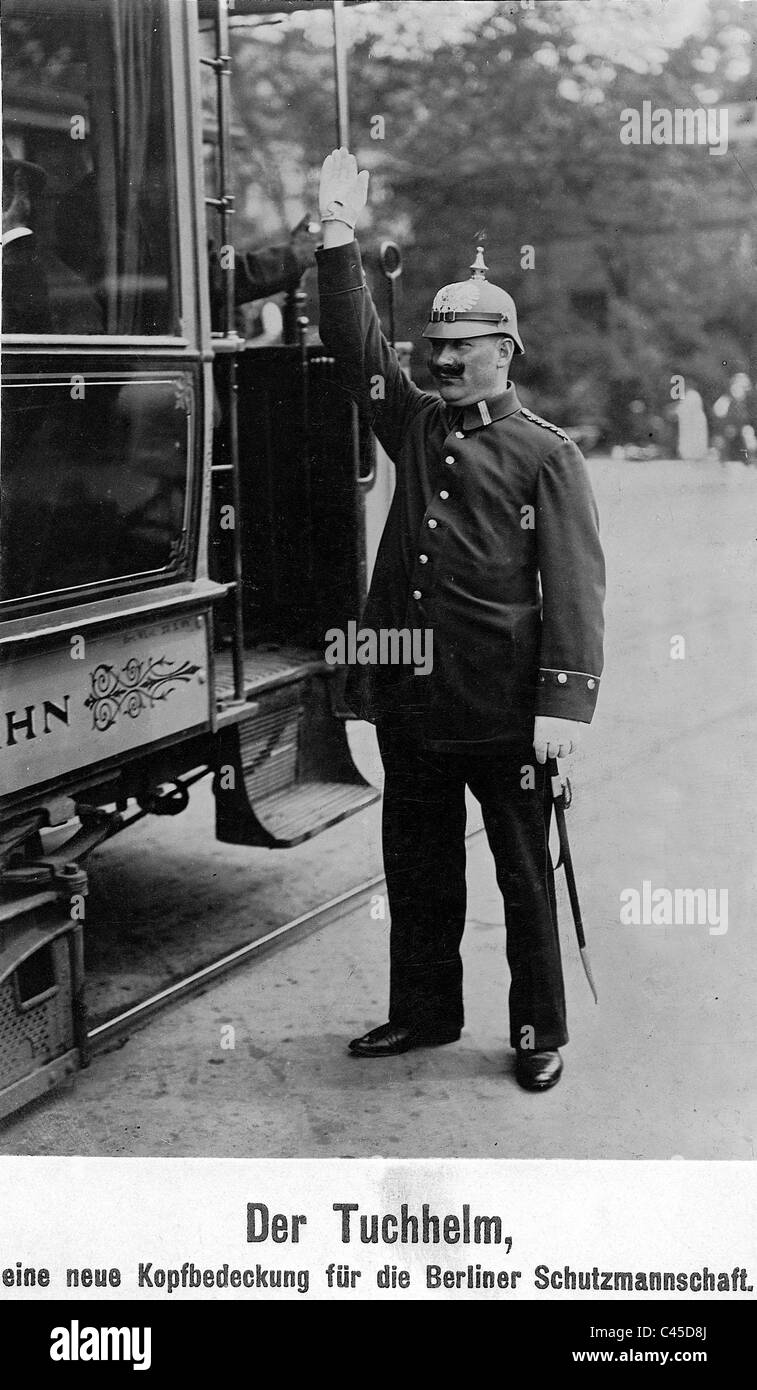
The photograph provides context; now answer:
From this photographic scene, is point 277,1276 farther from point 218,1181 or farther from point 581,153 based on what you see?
point 581,153

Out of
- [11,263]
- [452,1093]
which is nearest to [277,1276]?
[452,1093]

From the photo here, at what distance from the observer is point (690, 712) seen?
624cm

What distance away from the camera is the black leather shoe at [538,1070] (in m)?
3.61

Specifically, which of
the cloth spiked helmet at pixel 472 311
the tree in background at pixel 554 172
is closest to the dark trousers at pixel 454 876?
the cloth spiked helmet at pixel 472 311

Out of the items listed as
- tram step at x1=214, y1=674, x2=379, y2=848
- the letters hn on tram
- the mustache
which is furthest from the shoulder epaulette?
tram step at x1=214, y1=674, x2=379, y2=848

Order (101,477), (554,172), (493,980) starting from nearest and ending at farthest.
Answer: (101,477) < (493,980) < (554,172)

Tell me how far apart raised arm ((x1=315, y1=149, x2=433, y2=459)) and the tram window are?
58cm

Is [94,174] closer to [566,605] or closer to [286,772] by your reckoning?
[566,605]

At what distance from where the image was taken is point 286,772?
Answer: 189 inches

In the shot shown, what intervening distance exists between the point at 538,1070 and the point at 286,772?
5.06 ft

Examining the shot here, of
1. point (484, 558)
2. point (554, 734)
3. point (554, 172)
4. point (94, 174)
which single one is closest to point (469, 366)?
point (484, 558)

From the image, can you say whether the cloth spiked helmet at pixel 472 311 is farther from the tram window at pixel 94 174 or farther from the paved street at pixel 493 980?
the paved street at pixel 493 980

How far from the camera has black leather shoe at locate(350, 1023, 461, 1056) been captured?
149 inches

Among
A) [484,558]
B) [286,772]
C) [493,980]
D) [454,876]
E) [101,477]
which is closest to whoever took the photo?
[484,558]
